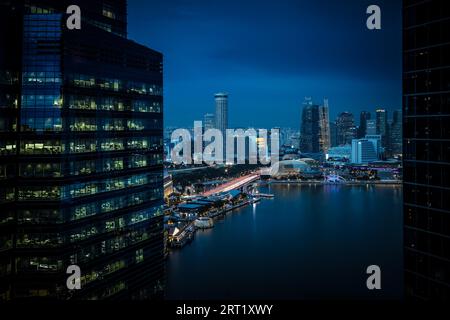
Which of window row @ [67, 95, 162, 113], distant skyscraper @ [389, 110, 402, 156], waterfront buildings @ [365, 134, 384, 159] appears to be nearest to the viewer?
window row @ [67, 95, 162, 113]

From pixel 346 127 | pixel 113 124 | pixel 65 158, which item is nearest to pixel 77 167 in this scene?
pixel 65 158

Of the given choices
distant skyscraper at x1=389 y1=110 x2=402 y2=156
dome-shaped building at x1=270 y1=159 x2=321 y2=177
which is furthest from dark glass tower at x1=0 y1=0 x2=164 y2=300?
distant skyscraper at x1=389 y1=110 x2=402 y2=156

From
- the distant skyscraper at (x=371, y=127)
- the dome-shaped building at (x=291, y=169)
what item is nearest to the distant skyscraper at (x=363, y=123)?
the distant skyscraper at (x=371, y=127)

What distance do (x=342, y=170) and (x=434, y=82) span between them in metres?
33.2

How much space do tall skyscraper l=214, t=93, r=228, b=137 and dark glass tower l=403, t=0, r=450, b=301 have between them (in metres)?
26.1

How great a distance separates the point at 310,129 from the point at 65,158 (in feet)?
138

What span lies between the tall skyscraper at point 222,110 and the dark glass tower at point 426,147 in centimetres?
2606

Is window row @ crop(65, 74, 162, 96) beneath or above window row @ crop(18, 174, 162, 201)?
above

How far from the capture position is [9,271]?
5586 millimetres

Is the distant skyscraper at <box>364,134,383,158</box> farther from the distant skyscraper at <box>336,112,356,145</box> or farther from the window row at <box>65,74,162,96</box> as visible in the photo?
the window row at <box>65,74,162,96</box>

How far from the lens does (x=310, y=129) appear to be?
46.4 m

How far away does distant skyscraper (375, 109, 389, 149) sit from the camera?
38.5 metres

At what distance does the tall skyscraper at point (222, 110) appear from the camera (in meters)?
29.8

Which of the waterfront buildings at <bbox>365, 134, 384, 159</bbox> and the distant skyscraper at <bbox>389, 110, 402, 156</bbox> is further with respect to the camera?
the waterfront buildings at <bbox>365, 134, 384, 159</bbox>
